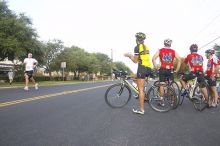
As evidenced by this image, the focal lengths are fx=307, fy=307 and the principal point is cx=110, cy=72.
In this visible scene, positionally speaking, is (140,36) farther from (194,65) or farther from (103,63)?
(103,63)

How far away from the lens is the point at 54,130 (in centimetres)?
516

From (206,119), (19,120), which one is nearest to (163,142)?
(206,119)

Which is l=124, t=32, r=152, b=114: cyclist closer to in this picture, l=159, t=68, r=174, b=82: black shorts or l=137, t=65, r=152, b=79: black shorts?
l=137, t=65, r=152, b=79: black shorts

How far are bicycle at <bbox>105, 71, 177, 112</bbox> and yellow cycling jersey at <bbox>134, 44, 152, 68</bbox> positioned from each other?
17.7 inches

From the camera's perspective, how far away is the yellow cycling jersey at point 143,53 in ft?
24.7

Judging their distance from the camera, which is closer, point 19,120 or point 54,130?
point 54,130

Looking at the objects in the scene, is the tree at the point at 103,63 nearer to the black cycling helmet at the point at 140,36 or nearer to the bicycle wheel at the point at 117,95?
the bicycle wheel at the point at 117,95

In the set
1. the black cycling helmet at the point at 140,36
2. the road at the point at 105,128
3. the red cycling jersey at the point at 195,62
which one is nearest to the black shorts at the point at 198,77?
the red cycling jersey at the point at 195,62

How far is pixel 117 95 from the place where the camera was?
8375 mm

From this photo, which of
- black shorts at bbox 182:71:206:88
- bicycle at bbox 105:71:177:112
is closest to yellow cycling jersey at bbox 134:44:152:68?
bicycle at bbox 105:71:177:112

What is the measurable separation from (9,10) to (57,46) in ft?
104

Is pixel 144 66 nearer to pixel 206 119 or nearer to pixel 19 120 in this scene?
pixel 206 119

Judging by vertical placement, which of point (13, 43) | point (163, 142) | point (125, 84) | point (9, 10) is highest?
point (9, 10)

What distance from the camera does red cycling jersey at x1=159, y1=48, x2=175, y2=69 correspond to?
8.23 metres
